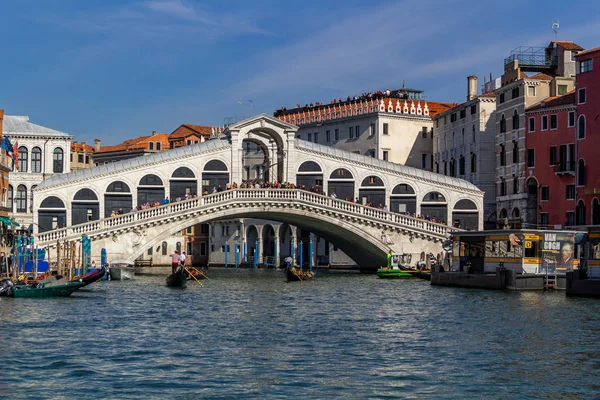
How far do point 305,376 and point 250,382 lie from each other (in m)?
1.01

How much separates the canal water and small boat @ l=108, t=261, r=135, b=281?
34.3 ft

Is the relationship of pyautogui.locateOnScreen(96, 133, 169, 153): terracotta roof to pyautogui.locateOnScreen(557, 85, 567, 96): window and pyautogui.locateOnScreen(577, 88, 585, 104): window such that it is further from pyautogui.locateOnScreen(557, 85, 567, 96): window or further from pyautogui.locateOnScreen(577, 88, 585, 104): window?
pyautogui.locateOnScreen(577, 88, 585, 104): window

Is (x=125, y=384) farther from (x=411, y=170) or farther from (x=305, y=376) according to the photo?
(x=411, y=170)

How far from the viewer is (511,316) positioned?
27.6m

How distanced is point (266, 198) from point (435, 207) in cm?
930

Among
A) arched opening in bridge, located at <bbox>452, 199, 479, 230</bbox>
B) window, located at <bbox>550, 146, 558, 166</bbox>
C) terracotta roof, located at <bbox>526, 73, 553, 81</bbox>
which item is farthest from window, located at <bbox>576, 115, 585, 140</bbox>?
arched opening in bridge, located at <bbox>452, 199, 479, 230</bbox>

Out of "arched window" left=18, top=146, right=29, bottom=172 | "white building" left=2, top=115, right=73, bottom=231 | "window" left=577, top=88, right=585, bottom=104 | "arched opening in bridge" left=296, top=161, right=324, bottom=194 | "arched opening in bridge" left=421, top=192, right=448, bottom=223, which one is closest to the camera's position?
"window" left=577, top=88, right=585, bottom=104

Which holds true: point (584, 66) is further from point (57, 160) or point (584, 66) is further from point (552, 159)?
point (57, 160)

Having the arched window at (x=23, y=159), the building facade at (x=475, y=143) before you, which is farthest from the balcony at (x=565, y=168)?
the arched window at (x=23, y=159)

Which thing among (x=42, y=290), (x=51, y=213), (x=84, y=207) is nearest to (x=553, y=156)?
(x=84, y=207)

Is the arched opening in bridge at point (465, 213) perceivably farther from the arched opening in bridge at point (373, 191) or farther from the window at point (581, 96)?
the window at point (581, 96)

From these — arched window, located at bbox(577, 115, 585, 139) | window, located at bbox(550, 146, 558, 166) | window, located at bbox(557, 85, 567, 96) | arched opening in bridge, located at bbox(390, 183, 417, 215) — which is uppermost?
window, located at bbox(557, 85, 567, 96)

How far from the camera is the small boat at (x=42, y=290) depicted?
31.1 meters

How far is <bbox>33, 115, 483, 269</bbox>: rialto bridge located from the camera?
46219 mm
